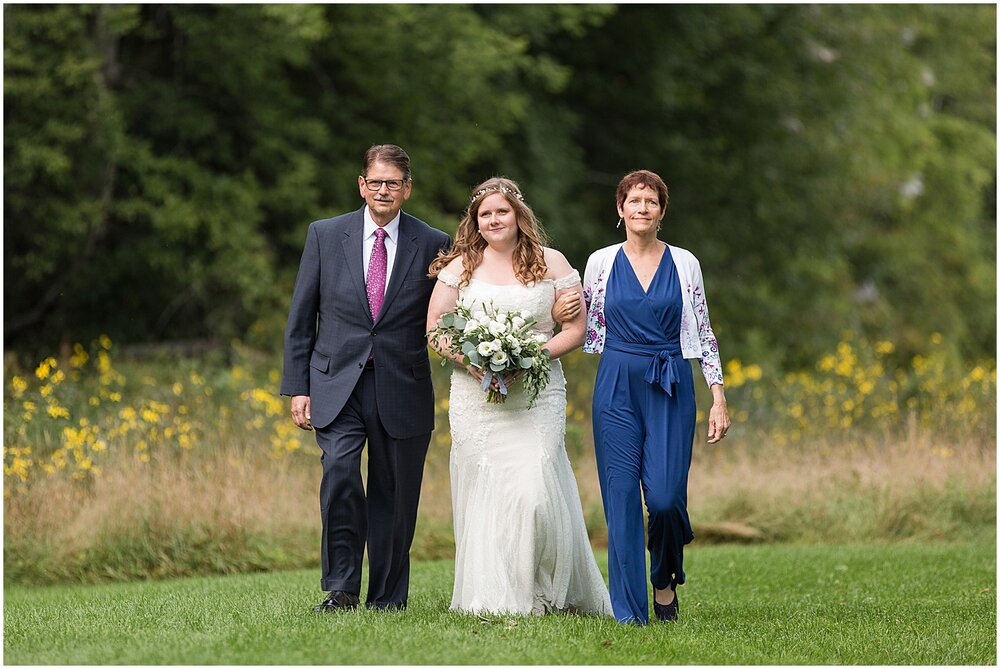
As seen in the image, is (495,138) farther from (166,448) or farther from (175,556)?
(175,556)

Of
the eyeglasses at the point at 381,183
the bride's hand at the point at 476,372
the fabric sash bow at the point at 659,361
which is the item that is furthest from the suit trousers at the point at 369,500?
the fabric sash bow at the point at 659,361

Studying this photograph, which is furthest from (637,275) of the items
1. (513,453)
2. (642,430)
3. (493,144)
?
(493,144)

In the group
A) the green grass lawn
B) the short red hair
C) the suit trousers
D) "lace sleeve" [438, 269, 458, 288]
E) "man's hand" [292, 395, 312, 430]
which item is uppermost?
the short red hair

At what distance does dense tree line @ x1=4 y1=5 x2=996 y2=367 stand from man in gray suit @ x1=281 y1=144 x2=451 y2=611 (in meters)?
9.05

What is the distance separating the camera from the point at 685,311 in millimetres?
6602

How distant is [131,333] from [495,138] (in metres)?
5.30

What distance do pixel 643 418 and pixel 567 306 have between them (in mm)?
636

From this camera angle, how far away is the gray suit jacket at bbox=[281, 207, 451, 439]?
6617 mm

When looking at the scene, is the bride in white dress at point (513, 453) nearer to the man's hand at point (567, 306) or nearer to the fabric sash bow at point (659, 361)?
the man's hand at point (567, 306)

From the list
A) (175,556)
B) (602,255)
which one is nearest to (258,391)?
(175,556)

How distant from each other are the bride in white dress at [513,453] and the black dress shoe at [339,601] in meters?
0.49

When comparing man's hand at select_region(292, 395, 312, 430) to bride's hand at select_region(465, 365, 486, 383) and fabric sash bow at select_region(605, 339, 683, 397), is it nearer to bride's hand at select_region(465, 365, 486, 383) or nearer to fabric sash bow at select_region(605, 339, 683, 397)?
bride's hand at select_region(465, 365, 486, 383)

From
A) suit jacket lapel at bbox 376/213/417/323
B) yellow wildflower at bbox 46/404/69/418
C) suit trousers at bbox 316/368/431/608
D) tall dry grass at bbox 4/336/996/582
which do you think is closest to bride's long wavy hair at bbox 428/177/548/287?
suit jacket lapel at bbox 376/213/417/323

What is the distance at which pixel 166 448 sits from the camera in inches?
420
